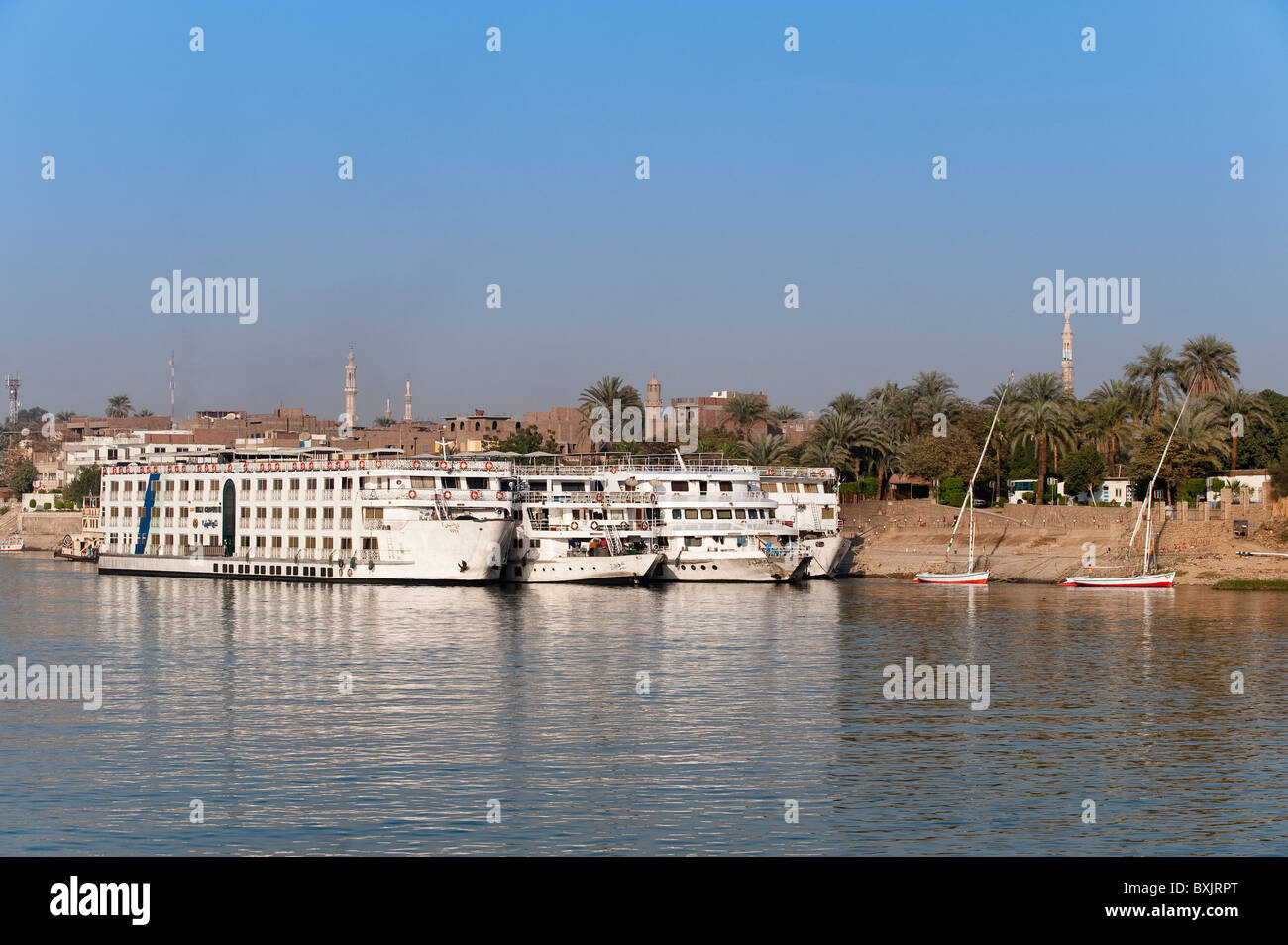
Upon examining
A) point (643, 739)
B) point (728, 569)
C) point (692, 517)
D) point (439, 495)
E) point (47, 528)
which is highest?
point (439, 495)

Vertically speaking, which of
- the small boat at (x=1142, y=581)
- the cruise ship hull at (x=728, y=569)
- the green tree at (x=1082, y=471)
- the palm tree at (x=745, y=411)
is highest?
the palm tree at (x=745, y=411)

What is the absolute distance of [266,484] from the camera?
90.6m

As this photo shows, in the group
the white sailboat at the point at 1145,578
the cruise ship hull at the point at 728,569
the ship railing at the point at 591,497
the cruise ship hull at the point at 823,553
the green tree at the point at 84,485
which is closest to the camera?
the white sailboat at the point at 1145,578

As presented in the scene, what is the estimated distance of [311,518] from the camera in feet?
286

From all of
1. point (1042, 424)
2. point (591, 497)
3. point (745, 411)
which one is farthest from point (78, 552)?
point (1042, 424)

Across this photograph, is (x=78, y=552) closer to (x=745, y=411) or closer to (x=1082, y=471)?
(x=745, y=411)

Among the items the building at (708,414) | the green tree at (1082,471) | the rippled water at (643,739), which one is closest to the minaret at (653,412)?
the building at (708,414)

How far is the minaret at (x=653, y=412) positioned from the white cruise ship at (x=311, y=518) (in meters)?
62.9

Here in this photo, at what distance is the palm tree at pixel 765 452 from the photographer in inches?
4685

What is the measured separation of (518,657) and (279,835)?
22833 millimetres

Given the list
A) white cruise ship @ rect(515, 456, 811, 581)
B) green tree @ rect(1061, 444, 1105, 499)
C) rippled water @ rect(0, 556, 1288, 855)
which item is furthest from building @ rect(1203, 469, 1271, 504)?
rippled water @ rect(0, 556, 1288, 855)

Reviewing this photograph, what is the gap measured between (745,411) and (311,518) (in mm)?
68269

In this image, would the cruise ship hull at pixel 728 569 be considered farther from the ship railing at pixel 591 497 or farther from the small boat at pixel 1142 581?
the small boat at pixel 1142 581
